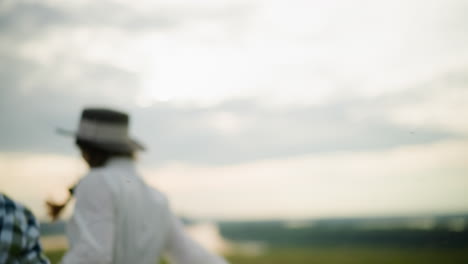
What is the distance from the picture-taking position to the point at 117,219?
2.41 meters

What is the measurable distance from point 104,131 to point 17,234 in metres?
0.69

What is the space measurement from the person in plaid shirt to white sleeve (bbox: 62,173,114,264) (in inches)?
9.3

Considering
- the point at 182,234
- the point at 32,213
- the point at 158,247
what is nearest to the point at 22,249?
the point at 32,213

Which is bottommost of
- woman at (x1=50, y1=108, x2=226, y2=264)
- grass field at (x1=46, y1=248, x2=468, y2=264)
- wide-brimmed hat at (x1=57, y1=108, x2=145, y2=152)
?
grass field at (x1=46, y1=248, x2=468, y2=264)

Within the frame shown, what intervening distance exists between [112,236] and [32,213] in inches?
15.3

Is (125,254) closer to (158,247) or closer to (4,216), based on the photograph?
(158,247)

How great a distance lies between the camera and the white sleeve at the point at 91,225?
2275 mm

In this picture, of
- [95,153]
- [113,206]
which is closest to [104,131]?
[95,153]

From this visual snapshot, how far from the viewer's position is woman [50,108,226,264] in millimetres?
2316

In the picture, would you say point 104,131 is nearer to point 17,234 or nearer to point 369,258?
point 17,234

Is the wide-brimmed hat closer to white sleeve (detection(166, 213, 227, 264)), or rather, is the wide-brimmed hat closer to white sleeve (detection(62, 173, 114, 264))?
white sleeve (detection(62, 173, 114, 264))

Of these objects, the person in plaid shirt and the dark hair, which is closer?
the person in plaid shirt

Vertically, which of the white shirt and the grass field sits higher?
the white shirt

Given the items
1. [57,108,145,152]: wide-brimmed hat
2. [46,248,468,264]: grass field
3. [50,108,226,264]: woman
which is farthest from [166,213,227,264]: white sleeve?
[46,248,468,264]: grass field
